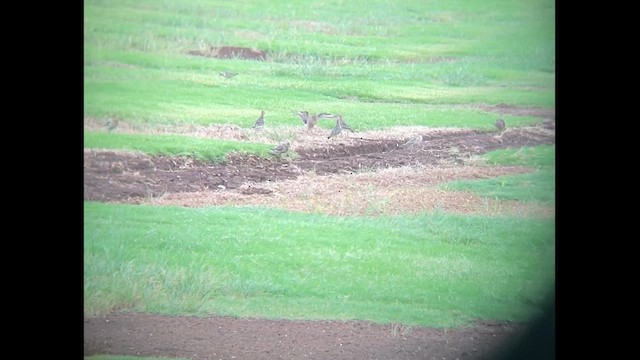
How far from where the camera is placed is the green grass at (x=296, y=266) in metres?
4.35

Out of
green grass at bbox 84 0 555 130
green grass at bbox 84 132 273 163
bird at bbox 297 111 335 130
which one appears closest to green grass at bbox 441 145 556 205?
green grass at bbox 84 0 555 130

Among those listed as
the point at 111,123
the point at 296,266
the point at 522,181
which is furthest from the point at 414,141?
the point at 111,123

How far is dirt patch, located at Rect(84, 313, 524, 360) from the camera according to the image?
14.2 feet

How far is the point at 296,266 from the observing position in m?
4.39

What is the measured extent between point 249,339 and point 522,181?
5.56ft

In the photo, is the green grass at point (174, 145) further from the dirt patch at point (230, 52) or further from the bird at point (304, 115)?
the dirt patch at point (230, 52)

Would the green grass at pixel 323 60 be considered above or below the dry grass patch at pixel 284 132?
above

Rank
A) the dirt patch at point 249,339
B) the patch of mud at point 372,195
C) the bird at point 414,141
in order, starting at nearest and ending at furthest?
the dirt patch at point 249,339 < the patch of mud at point 372,195 < the bird at point 414,141

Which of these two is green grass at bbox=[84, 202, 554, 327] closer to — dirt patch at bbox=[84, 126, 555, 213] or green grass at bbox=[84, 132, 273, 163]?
dirt patch at bbox=[84, 126, 555, 213]

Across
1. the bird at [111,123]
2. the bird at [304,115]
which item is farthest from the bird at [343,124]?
the bird at [111,123]

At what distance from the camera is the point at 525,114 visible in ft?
15.2

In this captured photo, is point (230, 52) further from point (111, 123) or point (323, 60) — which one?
point (111, 123)

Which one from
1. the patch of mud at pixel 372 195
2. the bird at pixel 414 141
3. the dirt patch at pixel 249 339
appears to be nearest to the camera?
the dirt patch at pixel 249 339

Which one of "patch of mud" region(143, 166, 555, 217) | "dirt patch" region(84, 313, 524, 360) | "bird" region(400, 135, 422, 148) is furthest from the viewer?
"bird" region(400, 135, 422, 148)
